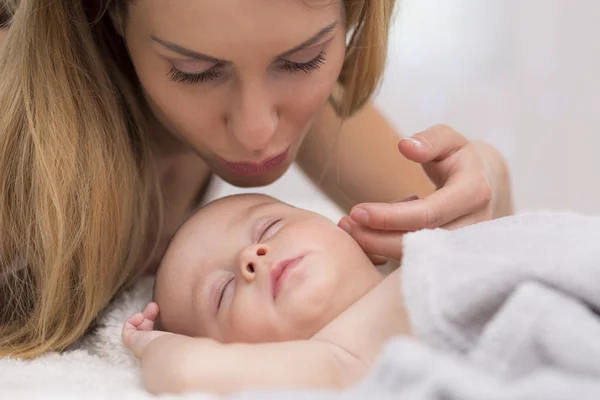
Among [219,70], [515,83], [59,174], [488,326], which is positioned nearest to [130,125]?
[59,174]

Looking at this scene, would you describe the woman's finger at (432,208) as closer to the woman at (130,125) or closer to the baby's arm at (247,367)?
the woman at (130,125)

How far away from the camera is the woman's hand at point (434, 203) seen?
109 cm

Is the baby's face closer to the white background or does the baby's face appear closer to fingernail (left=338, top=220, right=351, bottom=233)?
fingernail (left=338, top=220, right=351, bottom=233)

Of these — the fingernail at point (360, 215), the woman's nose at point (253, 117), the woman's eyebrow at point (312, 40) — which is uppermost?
the woman's eyebrow at point (312, 40)

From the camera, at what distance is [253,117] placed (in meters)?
1.02

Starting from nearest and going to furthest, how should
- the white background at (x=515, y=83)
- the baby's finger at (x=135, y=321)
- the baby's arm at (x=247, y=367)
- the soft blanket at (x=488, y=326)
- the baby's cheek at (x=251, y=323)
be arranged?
Result: the soft blanket at (x=488, y=326), the baby's arm at (x=247, y=367), the baby's cheek at (x=251, y=323), the baby's finger at (x=135, y=321), the white background at (x=515, y=83)

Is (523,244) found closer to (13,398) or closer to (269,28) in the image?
(269,28)

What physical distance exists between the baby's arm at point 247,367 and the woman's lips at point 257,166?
35cm

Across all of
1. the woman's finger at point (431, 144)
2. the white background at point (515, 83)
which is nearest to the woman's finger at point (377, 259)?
the woman's finger at point (431, 144)

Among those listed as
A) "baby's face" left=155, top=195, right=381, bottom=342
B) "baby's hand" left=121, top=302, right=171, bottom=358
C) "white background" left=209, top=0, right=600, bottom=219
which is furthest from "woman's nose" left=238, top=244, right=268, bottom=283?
"white background" left=209, top=0, right=600, bottom=219

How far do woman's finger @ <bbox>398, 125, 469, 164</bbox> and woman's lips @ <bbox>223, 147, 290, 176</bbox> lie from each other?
0.18 m

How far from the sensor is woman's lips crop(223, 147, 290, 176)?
1.16m

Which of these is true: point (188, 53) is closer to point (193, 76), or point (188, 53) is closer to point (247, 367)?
point (193, 76)

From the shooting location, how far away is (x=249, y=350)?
82 cm
